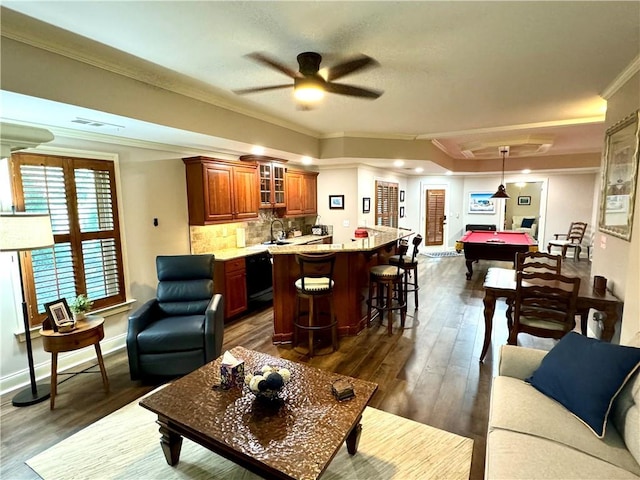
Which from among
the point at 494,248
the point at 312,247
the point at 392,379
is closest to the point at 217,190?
the point at 312,247

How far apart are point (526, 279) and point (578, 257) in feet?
22.0

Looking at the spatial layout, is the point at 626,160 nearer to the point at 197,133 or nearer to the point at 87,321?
the point at 197,133

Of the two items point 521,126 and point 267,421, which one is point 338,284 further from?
point 521,126

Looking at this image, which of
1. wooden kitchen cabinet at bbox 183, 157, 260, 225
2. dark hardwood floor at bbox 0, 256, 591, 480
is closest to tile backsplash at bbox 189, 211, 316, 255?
wooden kitchen cabinet at bbox 183, 157, 260, 225

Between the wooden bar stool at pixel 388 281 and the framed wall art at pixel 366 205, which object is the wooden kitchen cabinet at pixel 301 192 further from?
the wooden bar stool at pixel 388 281

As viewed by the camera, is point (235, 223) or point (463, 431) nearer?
point (463, 431)

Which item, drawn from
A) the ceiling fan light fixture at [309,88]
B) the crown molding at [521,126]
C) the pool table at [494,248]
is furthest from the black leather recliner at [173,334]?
the pool table at [494,248]

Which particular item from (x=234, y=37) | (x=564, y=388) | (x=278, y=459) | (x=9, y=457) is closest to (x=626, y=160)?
(x=564, y=388)

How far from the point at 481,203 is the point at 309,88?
8892mm

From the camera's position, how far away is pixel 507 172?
29.0 feet

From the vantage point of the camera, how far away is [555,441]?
157cm

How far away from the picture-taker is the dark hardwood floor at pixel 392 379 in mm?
2363

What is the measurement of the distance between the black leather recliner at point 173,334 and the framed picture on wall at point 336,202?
3822 millimetres

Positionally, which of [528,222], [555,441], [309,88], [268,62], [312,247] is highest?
[268,62]
